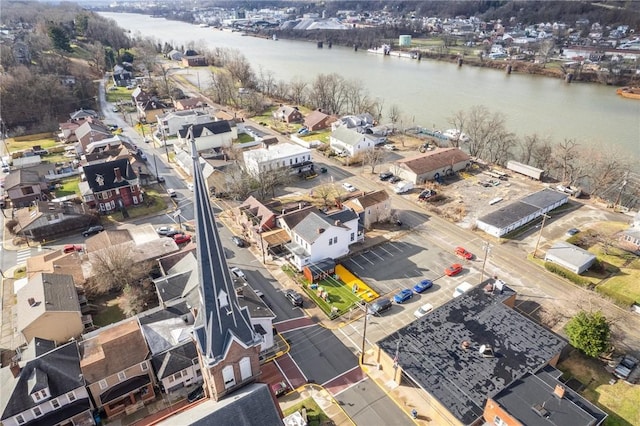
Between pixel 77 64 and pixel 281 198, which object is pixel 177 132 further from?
pixel 77 64

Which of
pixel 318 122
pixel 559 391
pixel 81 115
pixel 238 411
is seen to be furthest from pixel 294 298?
pixel 81 115

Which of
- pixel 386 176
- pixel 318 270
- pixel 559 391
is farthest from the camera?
pixel 386 176

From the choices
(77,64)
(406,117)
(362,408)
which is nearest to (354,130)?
(406,117)

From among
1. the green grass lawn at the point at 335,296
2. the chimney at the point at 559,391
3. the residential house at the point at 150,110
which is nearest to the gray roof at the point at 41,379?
the green grass lawn at the point at 335,296

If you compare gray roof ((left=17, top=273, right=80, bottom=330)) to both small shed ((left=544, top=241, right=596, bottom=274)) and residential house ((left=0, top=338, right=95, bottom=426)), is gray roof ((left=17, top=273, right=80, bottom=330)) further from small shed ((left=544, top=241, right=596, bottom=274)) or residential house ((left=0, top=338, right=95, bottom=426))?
small shed ((left=544, top=241, right=596, bottom=274))

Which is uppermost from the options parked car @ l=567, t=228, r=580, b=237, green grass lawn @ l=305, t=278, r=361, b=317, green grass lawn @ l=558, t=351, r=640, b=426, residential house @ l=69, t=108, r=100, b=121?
residential house @ l=69, t=108, r=100, b=121

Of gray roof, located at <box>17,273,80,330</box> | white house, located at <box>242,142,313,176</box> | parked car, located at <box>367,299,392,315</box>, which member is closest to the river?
white house, located at <box>242,142,313,176</box>

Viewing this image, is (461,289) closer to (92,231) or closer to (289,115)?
(92,231)
